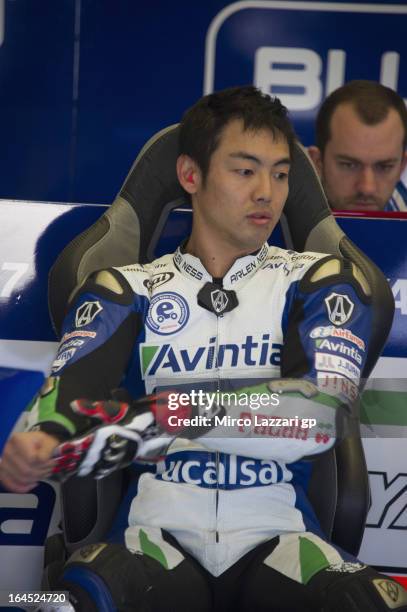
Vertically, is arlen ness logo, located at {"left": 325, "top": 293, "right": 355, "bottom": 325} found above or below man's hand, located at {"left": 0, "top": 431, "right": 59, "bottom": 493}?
above

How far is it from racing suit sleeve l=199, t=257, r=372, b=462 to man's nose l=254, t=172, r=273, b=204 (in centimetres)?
15

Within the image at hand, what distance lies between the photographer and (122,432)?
4.16 ft

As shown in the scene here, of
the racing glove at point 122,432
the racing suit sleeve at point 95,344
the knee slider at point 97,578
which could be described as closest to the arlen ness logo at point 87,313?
the racing suit sleeve at point 95,344

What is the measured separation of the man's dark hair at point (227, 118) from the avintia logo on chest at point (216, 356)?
333mm

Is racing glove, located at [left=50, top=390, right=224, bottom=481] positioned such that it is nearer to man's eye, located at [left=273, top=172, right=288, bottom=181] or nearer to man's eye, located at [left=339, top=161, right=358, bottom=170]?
man's eye, located at [left=273, top=172, right=288, bottom=181]

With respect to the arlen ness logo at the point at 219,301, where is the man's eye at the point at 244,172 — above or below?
above

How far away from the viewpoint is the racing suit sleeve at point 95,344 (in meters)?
1.46

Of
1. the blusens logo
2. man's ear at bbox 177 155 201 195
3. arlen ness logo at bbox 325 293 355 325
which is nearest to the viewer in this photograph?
arlen ness logo at bbox 325 293 355 325

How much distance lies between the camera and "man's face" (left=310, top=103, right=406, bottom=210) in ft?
8.82

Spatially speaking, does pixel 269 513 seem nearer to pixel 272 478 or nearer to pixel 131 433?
pixel 272 478

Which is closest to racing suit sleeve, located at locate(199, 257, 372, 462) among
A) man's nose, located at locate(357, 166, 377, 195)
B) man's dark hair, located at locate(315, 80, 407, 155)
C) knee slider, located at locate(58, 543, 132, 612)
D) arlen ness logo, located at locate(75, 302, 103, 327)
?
knee slider, located at locate(58, 543, 132, 612)

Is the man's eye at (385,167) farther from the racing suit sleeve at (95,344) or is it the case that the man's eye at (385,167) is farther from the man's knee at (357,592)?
the man's knee at (357,592)

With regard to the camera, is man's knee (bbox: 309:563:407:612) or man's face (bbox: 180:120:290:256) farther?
man's face (bbox: 180:120:290:256)

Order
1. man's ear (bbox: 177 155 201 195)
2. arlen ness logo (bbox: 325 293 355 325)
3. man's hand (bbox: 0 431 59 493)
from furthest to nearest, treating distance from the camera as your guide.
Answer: man's ear (bbox: 177 155 201 195) < arlen ness logo (bbox: 325 293 355 325) < man's hand (bbox: 0 431 59 493)
